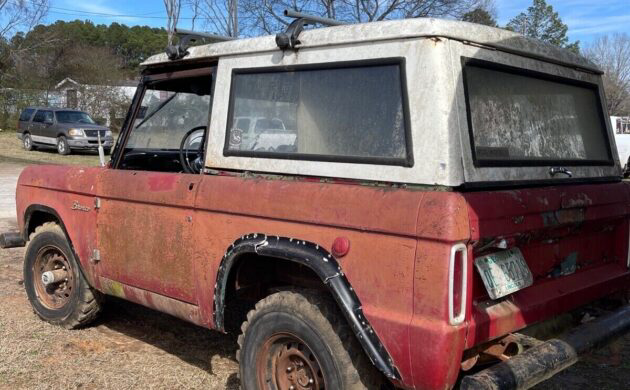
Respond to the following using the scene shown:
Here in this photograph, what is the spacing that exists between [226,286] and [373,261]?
1008 millimetres

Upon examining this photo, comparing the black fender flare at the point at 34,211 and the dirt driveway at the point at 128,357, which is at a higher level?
the black fender flare at the point at 34,211

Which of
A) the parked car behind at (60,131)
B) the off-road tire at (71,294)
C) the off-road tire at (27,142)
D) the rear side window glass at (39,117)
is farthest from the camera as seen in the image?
the off-road tire at (27,142)

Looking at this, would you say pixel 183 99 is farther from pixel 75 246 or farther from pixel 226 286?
pixel 226 286

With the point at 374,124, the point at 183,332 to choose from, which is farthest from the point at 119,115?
the point at 374,124

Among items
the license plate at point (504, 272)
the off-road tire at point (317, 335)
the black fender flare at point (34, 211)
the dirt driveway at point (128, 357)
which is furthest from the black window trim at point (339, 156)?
the black fender flare at point (34, 211)

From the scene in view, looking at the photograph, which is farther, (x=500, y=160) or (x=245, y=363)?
(x=245, y=363)

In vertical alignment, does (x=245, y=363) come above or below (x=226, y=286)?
below

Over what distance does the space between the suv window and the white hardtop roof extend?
2149 cm

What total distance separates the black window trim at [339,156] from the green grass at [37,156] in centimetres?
1560

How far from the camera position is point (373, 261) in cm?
266

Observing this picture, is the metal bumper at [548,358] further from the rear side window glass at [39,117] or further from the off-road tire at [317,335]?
the rear side window glass at [39,117]

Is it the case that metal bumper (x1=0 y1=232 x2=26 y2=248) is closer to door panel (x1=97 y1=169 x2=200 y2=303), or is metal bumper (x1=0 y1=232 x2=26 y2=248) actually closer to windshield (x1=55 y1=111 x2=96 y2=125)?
door panel (x1=97 y1=169 x2=200 y2=303)

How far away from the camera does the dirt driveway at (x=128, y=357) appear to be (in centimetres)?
391

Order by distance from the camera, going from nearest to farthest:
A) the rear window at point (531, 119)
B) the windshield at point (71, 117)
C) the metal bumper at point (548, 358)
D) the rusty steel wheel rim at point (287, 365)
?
1. the metal bumper at point (548, 358)
2. the rear window at point (531, 119)
3. the rusty steel wheel rim at point (287, 365)
4. the windshield at point (71, 117)
